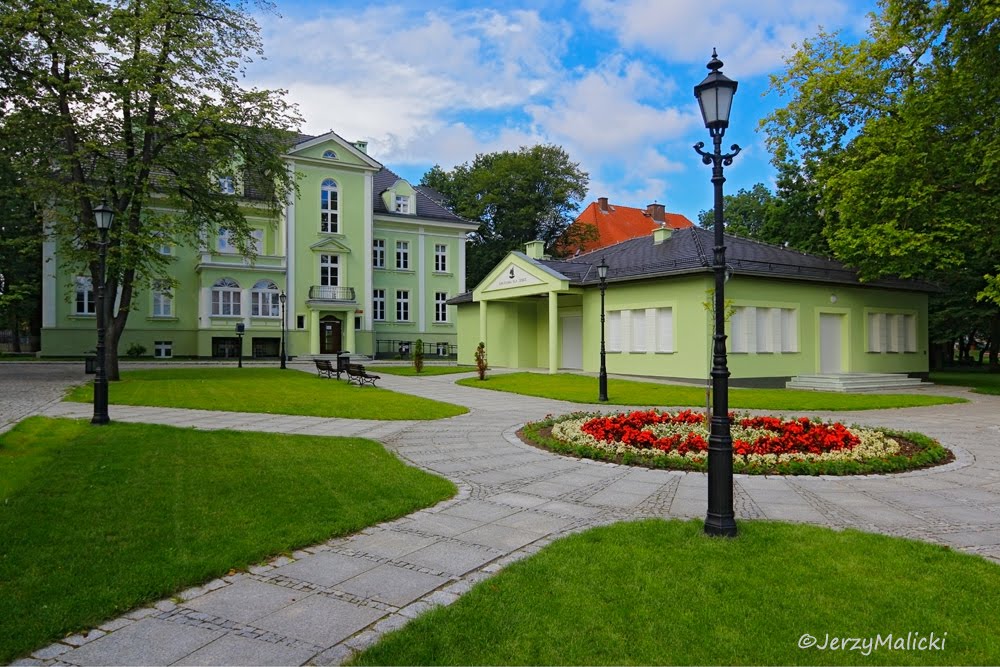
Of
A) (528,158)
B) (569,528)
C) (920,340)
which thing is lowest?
(569,528)

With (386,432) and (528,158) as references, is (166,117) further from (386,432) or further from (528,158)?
(528,158)

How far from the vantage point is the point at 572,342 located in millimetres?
27875

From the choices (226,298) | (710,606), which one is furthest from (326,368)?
(710,606)

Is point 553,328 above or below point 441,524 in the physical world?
above

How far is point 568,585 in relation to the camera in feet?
13.1

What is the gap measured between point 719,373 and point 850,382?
66.1ft

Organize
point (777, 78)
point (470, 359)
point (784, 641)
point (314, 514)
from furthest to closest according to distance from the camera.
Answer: point (470, 359) < point (777, 78) < point (314, 514) < point (784, 641)

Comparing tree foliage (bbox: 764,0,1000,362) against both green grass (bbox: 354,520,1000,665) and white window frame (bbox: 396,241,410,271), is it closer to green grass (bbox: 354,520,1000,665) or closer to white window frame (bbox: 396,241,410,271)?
green grass (bbox: 354,520,1000,665)

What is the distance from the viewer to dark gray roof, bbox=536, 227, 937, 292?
22047 millimetres

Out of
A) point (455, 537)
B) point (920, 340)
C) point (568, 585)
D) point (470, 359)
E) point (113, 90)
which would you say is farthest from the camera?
point (470, 359)

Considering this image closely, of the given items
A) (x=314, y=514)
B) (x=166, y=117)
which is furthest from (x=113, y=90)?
(x=314, y=514)

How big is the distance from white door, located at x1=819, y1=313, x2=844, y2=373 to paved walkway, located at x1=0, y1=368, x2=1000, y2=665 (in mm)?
14042

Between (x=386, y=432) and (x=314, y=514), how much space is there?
5256 mm

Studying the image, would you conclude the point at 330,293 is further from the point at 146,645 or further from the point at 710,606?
the point at 710,606
